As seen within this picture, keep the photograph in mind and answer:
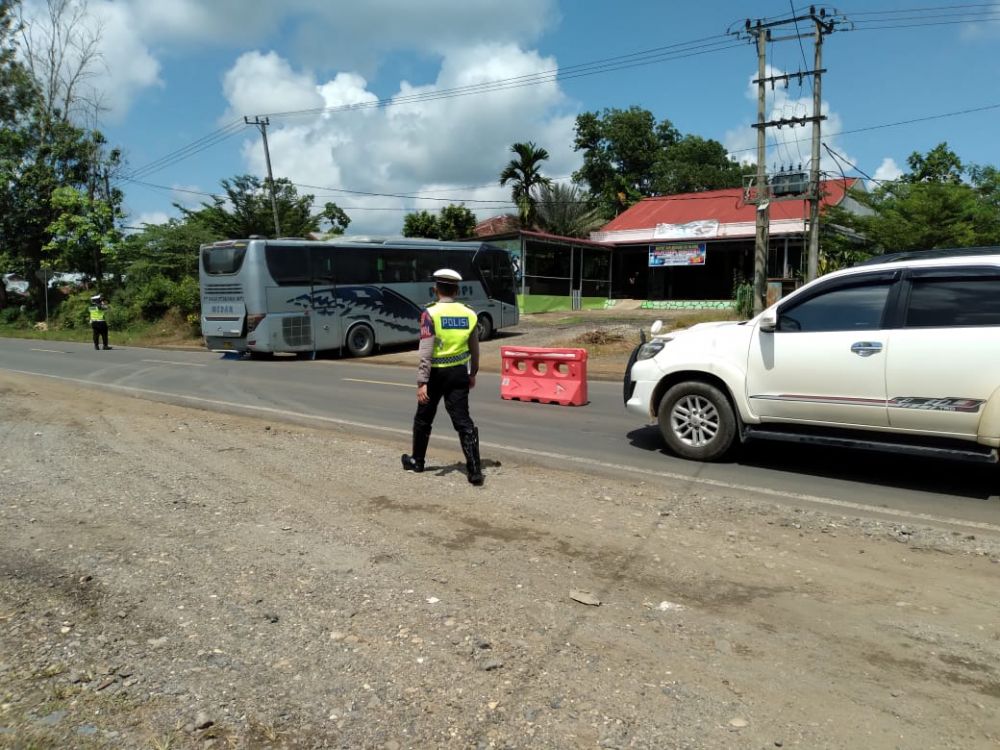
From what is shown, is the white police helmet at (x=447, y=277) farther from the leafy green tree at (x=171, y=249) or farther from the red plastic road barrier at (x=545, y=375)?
the leafy green tree at (x=171, y=249)

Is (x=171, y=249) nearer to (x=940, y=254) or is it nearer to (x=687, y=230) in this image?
(x=687, y=230)

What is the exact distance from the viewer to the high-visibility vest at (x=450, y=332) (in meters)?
6.23

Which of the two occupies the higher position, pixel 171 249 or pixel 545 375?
pixel 171 249

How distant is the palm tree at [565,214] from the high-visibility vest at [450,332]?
36.1m

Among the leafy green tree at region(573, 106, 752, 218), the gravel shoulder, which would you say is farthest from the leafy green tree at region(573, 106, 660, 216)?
the gravel shoulder

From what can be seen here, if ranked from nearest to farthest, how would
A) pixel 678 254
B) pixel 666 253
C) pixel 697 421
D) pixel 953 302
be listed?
pixel 953 302
pixel 697 421
pixel 678 254
pixel 666 253

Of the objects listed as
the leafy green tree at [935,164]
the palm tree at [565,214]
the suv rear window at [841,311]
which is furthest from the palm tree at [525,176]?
the suv rear window at [841,311]

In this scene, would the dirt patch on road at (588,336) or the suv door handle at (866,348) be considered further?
the dirt patch on road at (588,336)

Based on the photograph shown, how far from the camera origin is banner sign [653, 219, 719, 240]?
31.8 meters

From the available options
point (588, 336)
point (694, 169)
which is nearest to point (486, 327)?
point (588, 336)

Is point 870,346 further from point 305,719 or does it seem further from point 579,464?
point 305,719

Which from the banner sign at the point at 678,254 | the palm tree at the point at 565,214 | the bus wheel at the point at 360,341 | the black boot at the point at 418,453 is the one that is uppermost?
the palm tree at the point at 565,214

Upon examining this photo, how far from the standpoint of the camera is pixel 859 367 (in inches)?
247

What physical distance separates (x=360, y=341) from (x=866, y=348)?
16511mm
